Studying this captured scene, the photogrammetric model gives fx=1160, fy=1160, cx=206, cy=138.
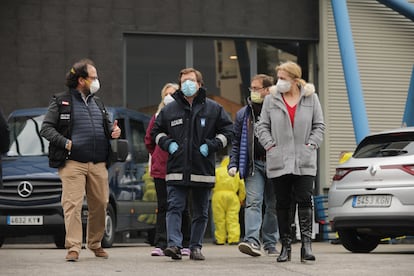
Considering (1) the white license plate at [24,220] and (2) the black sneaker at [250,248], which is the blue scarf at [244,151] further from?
(1) the white license plate at [24,220]

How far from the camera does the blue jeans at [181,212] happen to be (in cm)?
1180

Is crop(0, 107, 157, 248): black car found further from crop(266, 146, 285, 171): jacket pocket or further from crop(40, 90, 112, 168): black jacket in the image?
crop(266, 146, 285, 171): jacket pocket

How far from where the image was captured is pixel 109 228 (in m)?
16.9

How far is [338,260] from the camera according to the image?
12234mm

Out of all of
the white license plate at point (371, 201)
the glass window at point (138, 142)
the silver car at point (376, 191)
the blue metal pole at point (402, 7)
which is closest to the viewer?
the silver car at point (376, 191)

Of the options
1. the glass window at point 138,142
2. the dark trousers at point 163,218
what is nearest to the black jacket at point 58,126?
the dark trousers at point 163,218

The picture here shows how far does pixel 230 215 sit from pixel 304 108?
8.09 m

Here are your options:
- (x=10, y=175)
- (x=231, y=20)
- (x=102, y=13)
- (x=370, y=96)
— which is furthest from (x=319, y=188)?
(x=10, y=175)

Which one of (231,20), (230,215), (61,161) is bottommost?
(230,215)

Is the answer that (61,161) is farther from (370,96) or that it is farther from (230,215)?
(370,96)

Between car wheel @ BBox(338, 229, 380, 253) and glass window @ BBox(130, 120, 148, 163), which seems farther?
glass window @ BBox(130, 120, 148, 163)

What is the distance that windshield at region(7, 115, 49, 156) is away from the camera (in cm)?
1678

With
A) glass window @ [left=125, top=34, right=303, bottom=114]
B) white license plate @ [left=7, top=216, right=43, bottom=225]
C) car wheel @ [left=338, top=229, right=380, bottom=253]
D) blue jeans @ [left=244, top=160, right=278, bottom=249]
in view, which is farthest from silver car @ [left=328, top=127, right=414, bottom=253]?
glass window @ [left=125, top=34, right=303, bottom=114]

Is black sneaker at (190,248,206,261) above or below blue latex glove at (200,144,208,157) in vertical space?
below
